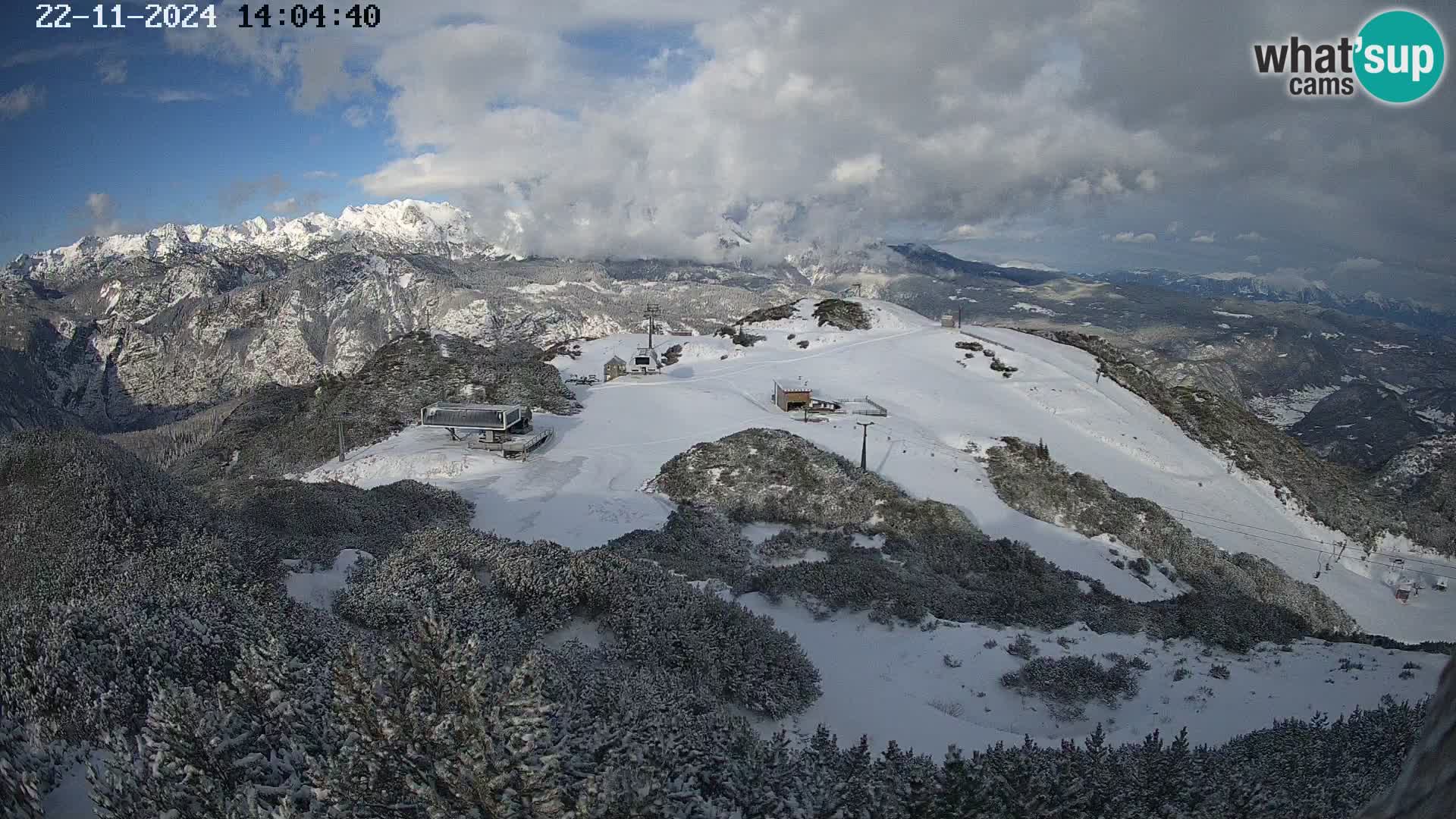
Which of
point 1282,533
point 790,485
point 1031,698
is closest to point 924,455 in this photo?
point 790,485

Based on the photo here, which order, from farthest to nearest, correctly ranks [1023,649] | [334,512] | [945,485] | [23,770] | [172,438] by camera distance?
[172,438]
[945,485]
[334,512]
[1023,649]
[23,770]

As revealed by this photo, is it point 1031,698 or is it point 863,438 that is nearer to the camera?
point 1031,698

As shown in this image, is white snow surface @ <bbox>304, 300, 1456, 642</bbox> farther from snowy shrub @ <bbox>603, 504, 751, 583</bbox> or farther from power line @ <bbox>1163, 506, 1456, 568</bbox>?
snowy shrub @ <bbox>603, 504, 751, 583</bbox>

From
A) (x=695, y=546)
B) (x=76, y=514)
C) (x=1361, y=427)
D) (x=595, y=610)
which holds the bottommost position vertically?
(x=1361, y=427)

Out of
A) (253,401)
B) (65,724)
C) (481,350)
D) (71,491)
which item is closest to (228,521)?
(71,491)

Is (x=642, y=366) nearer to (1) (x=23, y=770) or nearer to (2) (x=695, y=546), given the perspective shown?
(2) (x=695, y=546)
